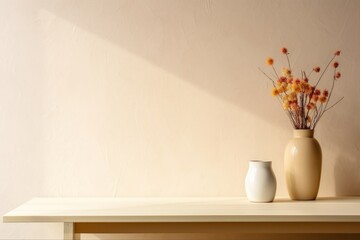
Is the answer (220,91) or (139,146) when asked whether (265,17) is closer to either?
(220,91)

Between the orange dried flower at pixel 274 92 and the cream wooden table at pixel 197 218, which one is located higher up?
the orange dried flower at pixel 274 92

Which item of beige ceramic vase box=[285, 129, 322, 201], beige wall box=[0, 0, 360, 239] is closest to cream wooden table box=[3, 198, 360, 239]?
beige ceramic vase box=[285, 129, 322, 201]

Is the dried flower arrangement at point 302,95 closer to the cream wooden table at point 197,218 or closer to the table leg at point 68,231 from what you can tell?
the cream wooden table at point 197,218

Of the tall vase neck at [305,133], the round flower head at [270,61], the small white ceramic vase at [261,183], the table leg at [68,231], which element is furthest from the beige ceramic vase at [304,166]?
the table leg at [68,231]

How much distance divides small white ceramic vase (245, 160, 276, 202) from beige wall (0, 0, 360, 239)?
0.65ft


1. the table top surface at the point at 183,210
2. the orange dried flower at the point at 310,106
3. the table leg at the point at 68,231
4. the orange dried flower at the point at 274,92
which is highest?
the orange dried flower at the point at 274,92

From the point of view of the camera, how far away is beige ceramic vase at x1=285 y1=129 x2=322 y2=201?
207cm

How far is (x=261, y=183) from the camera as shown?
2.01 metres

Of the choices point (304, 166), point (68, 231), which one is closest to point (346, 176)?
point (304, 166)

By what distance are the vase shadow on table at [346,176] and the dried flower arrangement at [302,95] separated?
203 mm

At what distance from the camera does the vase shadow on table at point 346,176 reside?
2248 mm

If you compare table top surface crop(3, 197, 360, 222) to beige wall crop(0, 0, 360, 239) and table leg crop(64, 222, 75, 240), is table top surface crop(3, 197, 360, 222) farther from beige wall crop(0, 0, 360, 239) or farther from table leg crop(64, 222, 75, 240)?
beige wall crop(0, 0, 360, 239)

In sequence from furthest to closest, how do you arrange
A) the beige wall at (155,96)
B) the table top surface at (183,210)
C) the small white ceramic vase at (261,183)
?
the beige wall at (155,96) < the small white ceramic vase at (261,183) < the table top surface at (183,210)

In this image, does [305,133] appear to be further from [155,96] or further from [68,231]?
[68,231]
